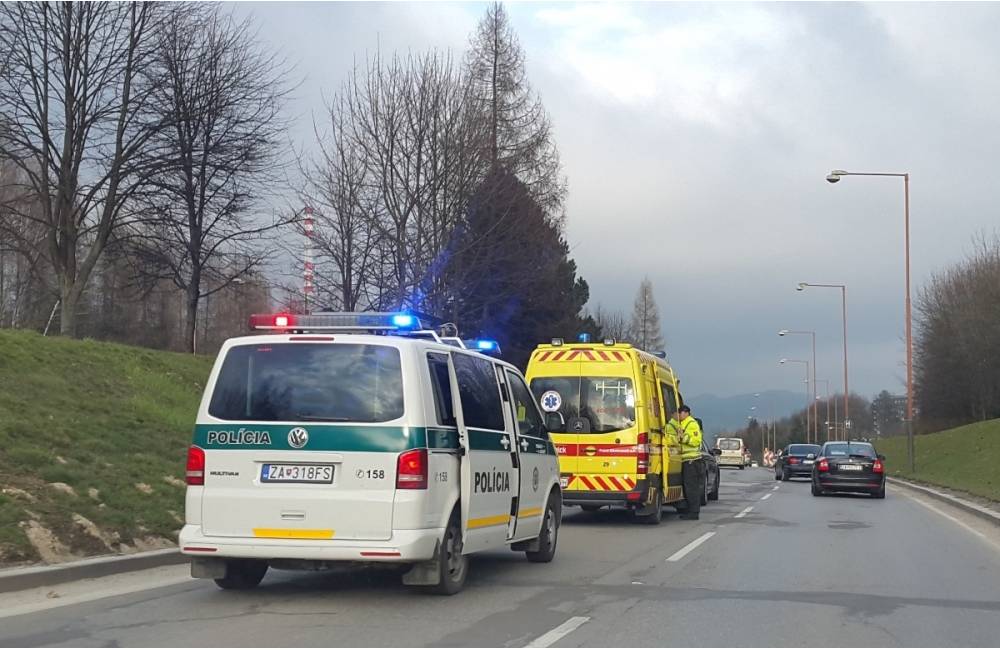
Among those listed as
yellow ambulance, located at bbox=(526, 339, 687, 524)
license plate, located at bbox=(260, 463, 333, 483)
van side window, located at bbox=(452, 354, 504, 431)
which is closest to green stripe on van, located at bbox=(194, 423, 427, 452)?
license plate, located at bbox=(260, 463, 333, 483)

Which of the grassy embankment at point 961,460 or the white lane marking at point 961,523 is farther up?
the grassy embankment at point 961,460

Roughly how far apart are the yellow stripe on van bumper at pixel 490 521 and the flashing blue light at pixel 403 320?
1.73 metres

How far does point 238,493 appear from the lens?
8125mm

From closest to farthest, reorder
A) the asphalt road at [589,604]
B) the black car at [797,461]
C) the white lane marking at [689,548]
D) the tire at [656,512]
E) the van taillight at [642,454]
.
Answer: the asphalt road at [589,604] → the white lane marking at [689,548] → the van taillight at [642,454] → the tire at [656,512] → the black car at [797,461]

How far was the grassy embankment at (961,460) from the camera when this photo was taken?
2769 cm

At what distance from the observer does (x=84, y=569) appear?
30.0 feet

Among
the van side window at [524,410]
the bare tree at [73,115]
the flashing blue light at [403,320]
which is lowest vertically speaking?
the van side window at [524,410]

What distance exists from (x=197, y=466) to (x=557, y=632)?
311 centimetres

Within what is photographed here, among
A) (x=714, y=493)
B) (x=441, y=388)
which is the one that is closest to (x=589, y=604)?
(x=441, y=388)

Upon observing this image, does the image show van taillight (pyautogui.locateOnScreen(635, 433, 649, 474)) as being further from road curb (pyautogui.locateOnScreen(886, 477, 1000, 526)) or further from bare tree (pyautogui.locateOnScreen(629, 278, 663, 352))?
bare tree (pyautogui.locateOnScreen(629, 278, 663, 352))

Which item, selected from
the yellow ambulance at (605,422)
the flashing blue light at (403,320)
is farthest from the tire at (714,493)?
the flashing blue light at (403,320)

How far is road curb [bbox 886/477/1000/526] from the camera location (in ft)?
58.5

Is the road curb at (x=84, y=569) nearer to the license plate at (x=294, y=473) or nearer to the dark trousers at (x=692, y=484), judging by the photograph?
the license plate at (x=294, y=473)

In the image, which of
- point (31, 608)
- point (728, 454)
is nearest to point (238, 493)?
point (31, 608)
